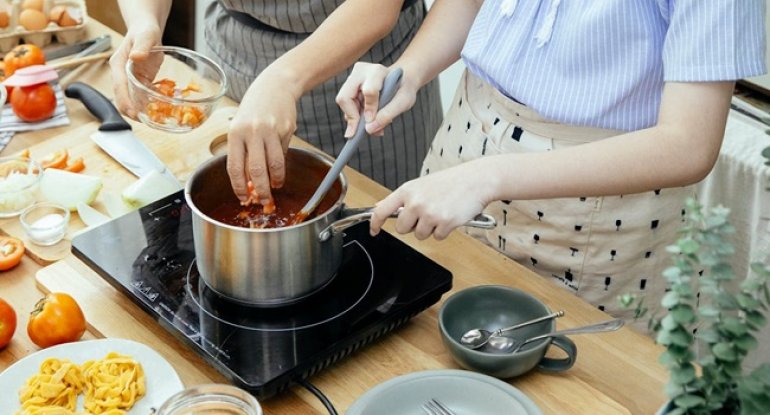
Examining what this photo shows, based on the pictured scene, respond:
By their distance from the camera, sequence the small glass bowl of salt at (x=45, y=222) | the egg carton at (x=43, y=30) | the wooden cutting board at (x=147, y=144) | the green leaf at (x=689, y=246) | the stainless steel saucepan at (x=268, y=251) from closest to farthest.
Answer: the green leaf at (x=689, y=246) → the stainless steel saucepan at (x=268, y=251) → the small glass bowl of salt at (x=45, y=222) → the wooden cutting board at (x=147, y=144) → the egg carton at (x=43, y=30)

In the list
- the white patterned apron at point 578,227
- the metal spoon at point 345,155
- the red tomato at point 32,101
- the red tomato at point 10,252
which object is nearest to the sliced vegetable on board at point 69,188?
the red tomato at point 10,252

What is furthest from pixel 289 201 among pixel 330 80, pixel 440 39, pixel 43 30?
pixel 43 30

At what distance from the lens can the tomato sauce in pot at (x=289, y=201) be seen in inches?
50.7

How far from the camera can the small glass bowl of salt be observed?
1431 millimetres

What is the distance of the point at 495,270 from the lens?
1404 millimetres

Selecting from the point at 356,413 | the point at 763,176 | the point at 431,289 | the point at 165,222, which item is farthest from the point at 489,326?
the point at 763,176

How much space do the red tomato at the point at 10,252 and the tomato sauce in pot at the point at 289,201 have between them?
1.09 feet

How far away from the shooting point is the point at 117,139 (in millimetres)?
1681

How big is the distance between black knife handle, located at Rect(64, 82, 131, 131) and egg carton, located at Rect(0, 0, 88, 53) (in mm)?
247

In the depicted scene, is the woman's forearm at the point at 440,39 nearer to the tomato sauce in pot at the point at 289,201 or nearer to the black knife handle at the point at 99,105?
the tomato sauce in pot at the point at 289,201

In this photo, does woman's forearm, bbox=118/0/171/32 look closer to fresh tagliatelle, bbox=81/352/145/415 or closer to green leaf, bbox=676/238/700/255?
fresh tagliatelle, bbox=81/352/145/415

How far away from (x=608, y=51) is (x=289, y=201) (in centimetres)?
51

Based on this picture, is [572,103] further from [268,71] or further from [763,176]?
[763,176]

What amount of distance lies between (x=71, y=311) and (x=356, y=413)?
0.42 metres
